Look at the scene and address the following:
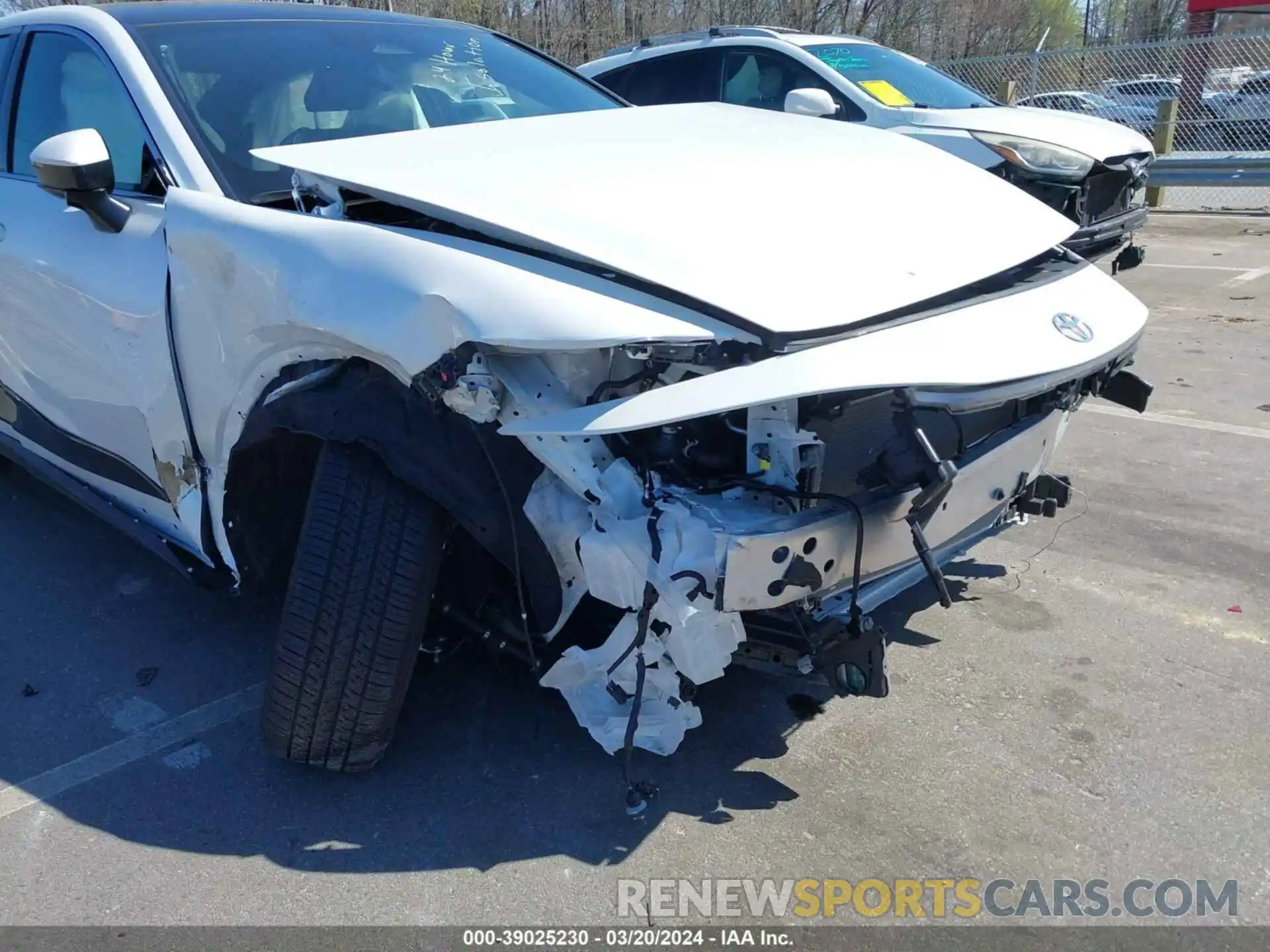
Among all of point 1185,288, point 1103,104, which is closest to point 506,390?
point 1185,288

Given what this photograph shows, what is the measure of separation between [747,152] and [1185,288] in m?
7.02

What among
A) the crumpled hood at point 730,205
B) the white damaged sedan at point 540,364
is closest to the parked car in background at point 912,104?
the crumpled hood at point 730,205

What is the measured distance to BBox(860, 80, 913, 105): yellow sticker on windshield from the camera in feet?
24.5

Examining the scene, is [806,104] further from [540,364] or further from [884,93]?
[884,93]

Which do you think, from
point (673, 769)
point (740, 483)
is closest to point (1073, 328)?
point (740, 483)

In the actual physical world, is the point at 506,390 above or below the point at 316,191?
below

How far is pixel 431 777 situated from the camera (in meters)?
2.70

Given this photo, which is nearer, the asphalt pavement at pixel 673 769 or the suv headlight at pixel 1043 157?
the asphalt pavement at pixel 673 769

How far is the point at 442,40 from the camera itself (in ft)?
12.2

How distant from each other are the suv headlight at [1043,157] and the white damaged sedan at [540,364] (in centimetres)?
356

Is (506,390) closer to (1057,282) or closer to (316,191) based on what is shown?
(316,191)

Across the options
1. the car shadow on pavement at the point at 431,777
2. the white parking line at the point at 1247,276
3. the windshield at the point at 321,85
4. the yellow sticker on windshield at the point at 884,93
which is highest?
the windshield at the point at 321,85

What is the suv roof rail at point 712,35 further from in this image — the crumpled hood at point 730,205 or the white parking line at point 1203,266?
the crumpled hood at point 730,205

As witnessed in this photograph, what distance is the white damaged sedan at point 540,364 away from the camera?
2123 millimetres
